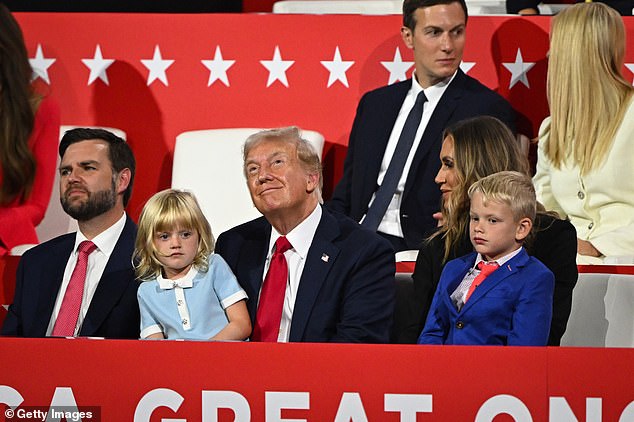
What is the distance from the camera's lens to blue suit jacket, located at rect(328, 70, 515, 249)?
3959 mm

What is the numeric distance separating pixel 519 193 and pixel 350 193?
144 centimetres

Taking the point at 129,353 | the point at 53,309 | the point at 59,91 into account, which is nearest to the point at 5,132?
the point at 59,91

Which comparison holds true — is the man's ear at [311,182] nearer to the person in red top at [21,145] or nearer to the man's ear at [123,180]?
the man's ear at [123,180]

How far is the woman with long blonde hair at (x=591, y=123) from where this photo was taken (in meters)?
3.79

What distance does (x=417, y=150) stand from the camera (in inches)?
159

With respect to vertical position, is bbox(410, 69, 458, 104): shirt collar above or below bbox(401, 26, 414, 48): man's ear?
below

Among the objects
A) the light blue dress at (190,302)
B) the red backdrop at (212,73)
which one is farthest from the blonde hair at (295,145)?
the red backdrop at (212,73)

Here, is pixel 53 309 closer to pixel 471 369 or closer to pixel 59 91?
pixel 471 369

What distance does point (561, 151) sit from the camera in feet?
12.8

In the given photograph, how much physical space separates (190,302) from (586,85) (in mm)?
1675

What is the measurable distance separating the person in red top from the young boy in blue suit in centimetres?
175

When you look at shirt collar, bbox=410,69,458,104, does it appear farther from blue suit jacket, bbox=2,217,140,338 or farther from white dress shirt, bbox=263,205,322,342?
blue suit jacket, bbox=2,217,140,338

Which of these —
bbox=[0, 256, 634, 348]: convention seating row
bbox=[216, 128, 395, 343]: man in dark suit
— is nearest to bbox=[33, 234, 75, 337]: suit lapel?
bbox=[216, 128, 395, 343]: man in dark suit

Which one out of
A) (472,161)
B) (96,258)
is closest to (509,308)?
(472,161)
